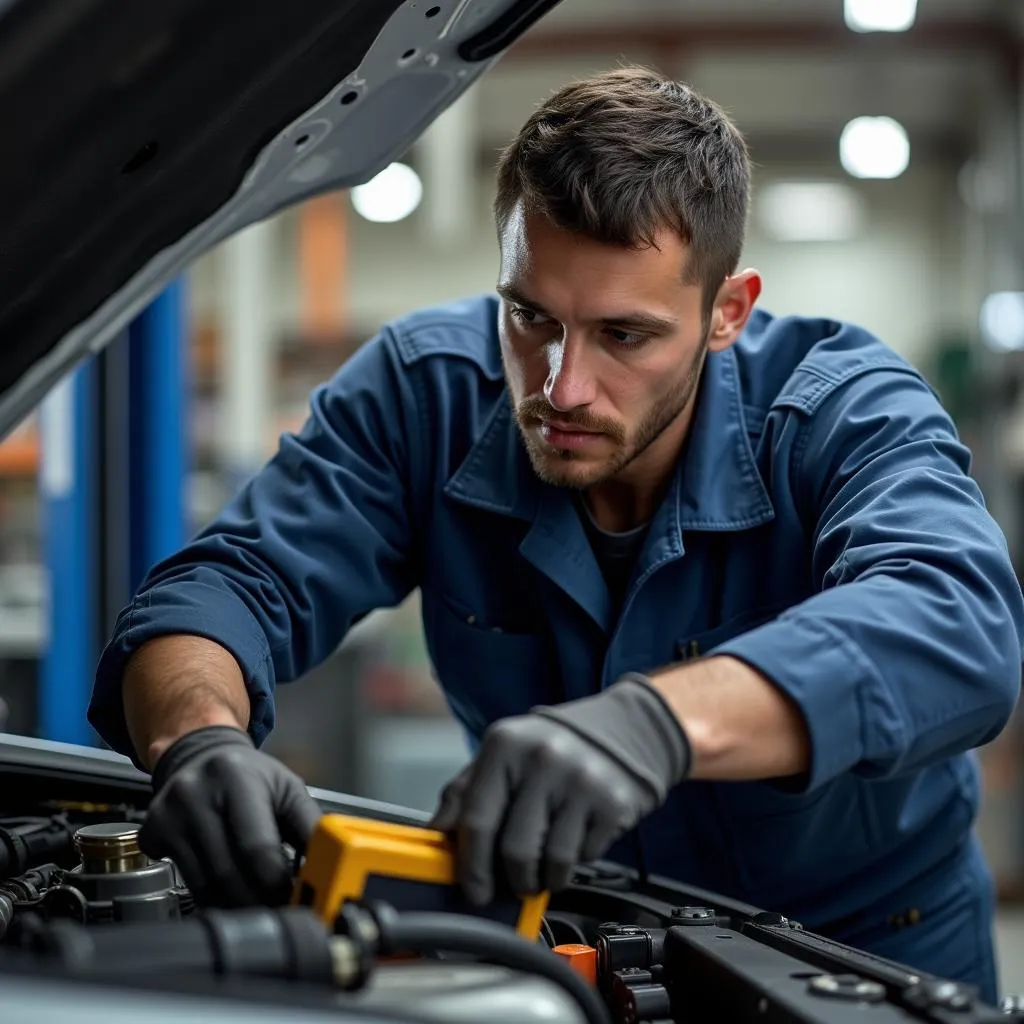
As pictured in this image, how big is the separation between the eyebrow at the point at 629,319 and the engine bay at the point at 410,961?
55cm

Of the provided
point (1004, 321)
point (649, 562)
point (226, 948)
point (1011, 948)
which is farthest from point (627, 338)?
point (1004, 321)

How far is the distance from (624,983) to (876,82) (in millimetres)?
7350

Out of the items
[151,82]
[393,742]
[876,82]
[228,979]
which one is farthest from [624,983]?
[876,82]

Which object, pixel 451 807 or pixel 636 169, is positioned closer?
pixel 451 807

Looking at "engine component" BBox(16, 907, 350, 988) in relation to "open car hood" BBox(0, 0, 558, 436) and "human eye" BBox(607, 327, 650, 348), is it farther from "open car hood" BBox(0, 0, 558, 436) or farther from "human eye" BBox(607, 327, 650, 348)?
"human eye" BBox(607, 327, 650, 348)

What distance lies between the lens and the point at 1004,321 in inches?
258

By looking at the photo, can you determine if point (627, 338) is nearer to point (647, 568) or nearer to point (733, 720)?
point (647, 568)

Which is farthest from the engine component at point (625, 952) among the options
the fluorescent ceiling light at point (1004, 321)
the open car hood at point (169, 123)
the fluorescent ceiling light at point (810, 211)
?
the fluorescent ceiling light at point (810, 211)

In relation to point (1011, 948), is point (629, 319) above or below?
above

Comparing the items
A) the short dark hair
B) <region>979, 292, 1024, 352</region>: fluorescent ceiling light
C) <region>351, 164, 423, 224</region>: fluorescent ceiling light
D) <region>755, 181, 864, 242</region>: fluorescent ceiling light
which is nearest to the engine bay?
the short dark hair

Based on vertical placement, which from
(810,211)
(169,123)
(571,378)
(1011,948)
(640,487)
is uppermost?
(810,211)

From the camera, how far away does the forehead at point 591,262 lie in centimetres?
130

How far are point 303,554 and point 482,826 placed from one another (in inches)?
25.9

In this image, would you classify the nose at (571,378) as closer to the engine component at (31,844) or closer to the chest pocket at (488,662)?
the chest pocket at (488,662)
